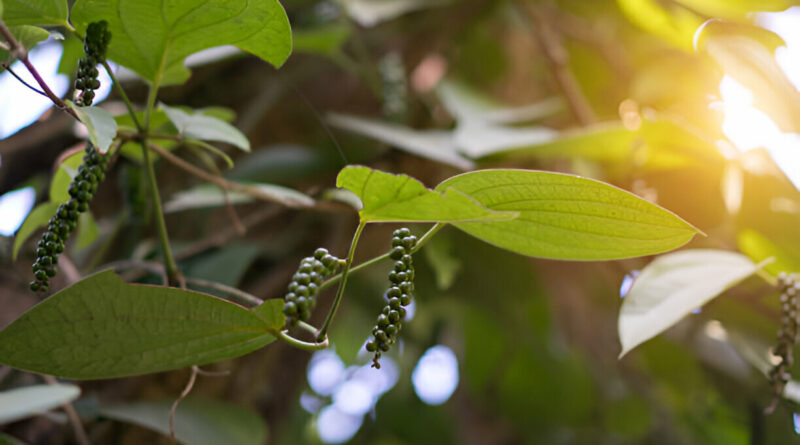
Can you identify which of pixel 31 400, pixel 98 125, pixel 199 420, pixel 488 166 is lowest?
pixel 199 420

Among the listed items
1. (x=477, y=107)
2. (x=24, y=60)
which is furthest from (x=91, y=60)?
(x=477, y=107)

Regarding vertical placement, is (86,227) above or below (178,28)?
below

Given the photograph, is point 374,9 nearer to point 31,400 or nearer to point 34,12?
point 34,12

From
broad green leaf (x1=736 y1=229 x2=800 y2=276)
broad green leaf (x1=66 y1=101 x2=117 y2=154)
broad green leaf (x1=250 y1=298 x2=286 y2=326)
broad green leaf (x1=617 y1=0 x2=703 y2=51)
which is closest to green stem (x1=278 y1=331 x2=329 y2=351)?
broad green leaf (x1=250 y1=298 x2=286 y2=326)

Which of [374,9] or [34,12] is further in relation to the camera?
[374,9]

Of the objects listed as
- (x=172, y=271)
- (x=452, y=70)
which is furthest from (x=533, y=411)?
(x=172, y=271)

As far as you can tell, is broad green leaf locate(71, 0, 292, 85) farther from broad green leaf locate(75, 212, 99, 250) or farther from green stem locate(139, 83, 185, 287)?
broad green leaf locate(75, 212, 99, 250)

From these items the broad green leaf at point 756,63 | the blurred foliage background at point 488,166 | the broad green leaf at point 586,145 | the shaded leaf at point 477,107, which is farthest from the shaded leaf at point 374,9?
the broad green leaf at point 756,63

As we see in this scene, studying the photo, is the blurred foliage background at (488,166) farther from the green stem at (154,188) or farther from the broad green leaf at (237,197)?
the green stem at (154,188)
